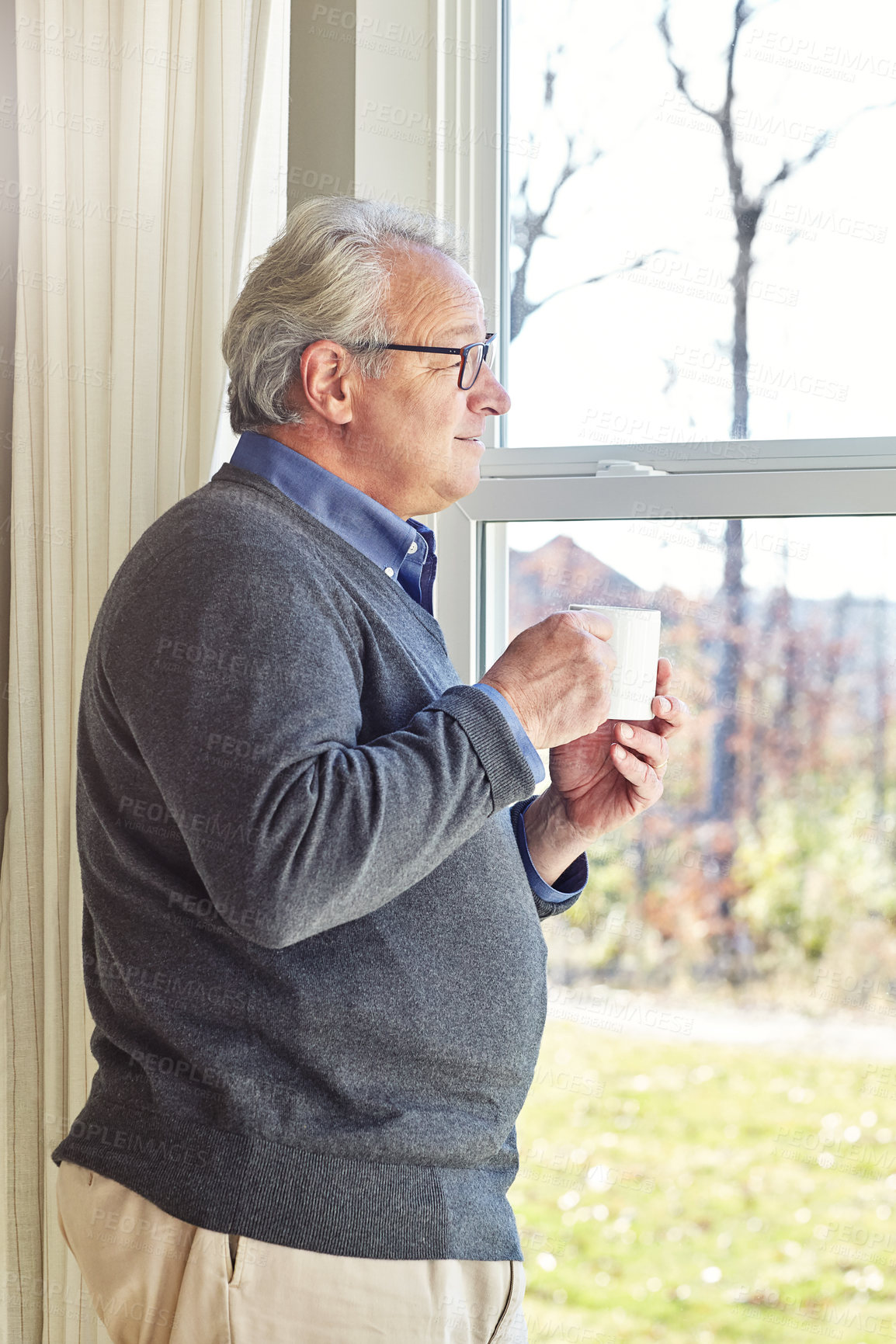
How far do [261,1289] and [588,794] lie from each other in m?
0.62

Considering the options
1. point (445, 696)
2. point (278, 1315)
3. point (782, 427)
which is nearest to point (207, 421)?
point (445, 696)

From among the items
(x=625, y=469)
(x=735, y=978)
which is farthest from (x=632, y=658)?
(x=735, y=978)

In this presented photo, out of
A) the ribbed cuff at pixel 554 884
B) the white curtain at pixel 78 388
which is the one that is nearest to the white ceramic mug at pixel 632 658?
the ribbed cuff at pixel 554 884

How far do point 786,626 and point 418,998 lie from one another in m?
0.76

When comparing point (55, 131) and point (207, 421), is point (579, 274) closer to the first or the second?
point (207, 421)

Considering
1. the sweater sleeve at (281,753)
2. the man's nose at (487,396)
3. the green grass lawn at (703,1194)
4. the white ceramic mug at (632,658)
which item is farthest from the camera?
the green grass lawn at (703,1194)

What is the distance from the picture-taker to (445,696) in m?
0.94

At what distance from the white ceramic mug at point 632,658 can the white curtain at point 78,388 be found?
639mm

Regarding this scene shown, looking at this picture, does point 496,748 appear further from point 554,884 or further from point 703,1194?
point 703,1194

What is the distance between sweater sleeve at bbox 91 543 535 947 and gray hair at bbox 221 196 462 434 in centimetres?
28

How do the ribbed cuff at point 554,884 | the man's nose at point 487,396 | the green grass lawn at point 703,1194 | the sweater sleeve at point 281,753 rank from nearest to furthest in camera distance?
the sweater sleeve at point 281,753, the man's nose at point 487,396, the ribbed cuff at point 554,884, the green grass lawn at point 703,1194

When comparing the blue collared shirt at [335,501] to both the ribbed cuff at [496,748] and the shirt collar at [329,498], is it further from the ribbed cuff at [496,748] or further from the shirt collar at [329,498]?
the ribbed cuff at [496,748]

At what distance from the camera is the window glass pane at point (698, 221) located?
1409 millimetres

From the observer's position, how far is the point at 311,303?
108 centimetres
